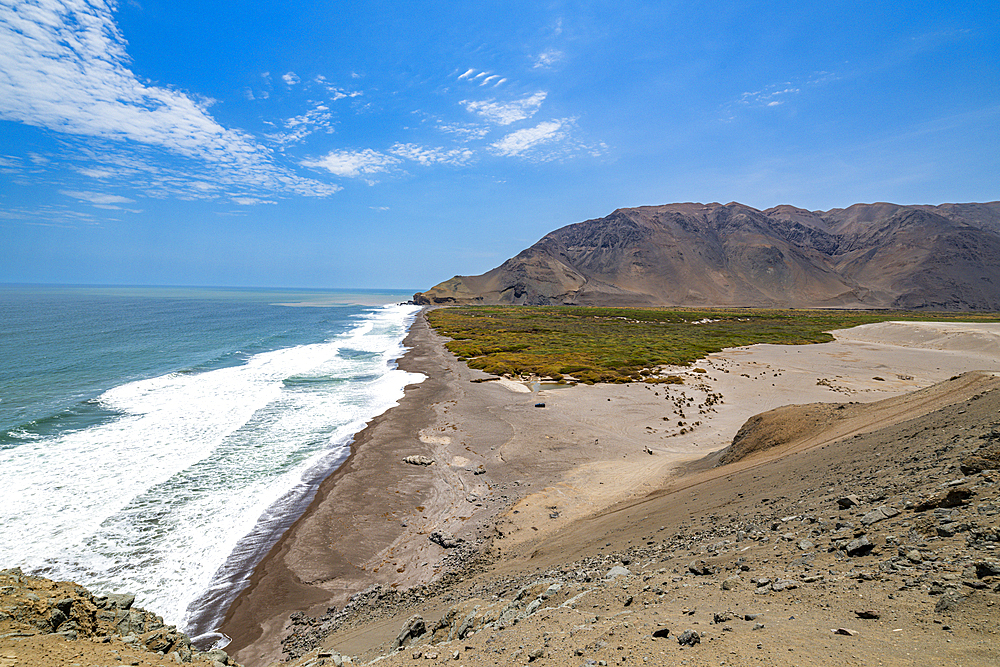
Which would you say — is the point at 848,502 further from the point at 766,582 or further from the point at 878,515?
the point at 766,582

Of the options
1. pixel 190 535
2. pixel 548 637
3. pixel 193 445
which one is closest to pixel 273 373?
pixel 193 445

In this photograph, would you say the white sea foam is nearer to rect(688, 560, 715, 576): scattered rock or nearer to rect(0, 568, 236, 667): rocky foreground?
rect(0, 568, 236, 667): rocky foreground

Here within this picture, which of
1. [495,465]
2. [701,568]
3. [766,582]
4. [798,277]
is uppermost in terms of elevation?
[798,277]

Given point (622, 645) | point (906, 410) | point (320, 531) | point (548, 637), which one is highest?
point (906, 410)

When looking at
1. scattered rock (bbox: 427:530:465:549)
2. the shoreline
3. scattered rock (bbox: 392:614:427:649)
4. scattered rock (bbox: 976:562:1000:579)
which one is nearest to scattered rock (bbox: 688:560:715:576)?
scattered rock (bbox: 976:562:1000:579)

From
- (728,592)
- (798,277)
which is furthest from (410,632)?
(798,277)

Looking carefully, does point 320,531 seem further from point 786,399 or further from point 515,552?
point 786,399
